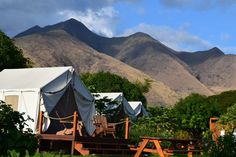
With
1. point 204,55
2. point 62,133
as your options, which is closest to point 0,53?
point 62,133

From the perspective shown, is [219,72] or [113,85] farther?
[219,72]

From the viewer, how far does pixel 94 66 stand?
96.3 meters

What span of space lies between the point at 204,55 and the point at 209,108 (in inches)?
5183

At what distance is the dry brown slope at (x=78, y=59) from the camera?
89.8 meters

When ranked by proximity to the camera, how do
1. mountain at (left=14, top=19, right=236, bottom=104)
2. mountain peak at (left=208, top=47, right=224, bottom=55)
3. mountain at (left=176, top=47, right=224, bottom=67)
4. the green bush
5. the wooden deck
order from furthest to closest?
1. mountain peak at (left=208, top=47, right=224, bottom=55)
2. mountain at (left=176, top=47, right=224, bottom=67)
3. mountain at (left=14, top=19, right=236, bottom=104)
4. the wooden deck
5. the green bush

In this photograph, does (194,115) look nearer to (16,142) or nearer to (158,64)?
(16,142)

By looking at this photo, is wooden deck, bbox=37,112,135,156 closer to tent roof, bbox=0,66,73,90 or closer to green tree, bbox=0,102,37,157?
tent roof, bbox=0,66,73,90

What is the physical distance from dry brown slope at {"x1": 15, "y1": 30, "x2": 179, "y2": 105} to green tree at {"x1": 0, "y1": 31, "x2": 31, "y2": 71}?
170 ft

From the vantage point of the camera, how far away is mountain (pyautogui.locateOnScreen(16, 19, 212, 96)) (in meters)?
112

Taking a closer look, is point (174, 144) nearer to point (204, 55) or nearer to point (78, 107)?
point (78, 107)

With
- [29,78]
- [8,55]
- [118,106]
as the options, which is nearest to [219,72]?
[8,55]

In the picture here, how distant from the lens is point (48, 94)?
→ 17438 mm

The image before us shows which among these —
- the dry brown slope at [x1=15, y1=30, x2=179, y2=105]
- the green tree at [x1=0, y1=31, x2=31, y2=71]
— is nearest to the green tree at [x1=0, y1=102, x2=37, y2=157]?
the green tree at [x1=0, y1=31, x2=31, y2=71]

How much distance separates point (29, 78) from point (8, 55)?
41.4 feet
